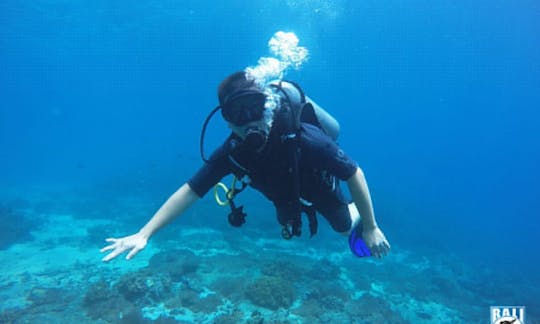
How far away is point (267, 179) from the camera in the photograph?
338 cm

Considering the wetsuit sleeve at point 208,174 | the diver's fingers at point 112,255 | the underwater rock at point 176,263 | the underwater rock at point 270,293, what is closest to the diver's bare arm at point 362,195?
the wetsuit sleeve at point 208,174

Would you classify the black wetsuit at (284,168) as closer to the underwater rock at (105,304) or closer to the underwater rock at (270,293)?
the underwater rock at (270,293)

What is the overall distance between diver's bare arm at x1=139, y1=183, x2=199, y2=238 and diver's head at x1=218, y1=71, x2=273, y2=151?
1038 millimetres

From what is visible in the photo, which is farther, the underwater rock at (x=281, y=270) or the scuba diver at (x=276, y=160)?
the underwater rock at (x=281, y=270)

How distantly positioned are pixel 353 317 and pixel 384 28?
43122mm

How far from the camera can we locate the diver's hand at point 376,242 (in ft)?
11.5

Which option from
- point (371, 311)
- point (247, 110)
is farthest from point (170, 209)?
point (371, 311)

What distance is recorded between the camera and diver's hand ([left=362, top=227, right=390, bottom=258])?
3.52 meters

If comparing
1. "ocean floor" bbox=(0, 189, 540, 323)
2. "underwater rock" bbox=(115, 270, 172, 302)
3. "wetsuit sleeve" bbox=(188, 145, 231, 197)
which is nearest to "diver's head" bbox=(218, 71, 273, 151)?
"wetsuit sleeve" bbox=(188, 145, 231, 197)

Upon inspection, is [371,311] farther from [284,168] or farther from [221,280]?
[284,168]

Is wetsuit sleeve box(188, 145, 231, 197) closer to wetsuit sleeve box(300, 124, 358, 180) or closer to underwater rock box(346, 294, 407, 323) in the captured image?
wetsuit sleeve box(300, 124, 358, 180)

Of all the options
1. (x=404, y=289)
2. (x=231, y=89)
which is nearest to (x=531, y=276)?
(x=404, y=289)

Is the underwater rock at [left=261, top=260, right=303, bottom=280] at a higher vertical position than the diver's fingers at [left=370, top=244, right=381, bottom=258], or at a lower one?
higher

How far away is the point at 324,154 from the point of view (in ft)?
9.93
